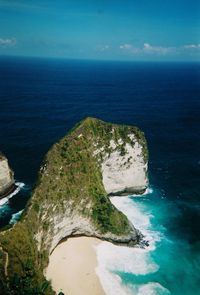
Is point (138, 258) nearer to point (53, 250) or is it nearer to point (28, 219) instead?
point (53, 250)

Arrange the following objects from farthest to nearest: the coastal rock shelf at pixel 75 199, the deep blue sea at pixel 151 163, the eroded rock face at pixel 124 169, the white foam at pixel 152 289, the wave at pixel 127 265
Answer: the eroded rock face at pixel 124 169 < the deep blue sea at pixel 151 163 < the wave at pixel 127 265 < the white foam at pixel 152 289 < the coastal rock shelf at pixel 75 199

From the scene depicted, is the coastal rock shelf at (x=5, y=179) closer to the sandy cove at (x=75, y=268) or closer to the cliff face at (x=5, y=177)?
the cliff face at (x=5, y=177)

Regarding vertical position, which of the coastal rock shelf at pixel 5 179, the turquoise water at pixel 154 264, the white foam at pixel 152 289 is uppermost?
the coastal rock shelf at pixel 5 179

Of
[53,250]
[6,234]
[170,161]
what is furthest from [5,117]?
[6,234]

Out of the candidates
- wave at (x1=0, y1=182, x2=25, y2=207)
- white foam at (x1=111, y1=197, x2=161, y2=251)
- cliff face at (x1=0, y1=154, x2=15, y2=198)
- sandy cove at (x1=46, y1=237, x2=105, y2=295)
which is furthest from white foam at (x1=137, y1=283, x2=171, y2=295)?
cliff face at (x1=0, y1=154, x2=15, y2=198)

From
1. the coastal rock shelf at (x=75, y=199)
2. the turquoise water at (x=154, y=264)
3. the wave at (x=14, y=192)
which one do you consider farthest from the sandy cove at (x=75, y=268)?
the wave at (x=14, y=192)

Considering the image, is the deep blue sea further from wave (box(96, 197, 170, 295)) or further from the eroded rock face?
the eroded rock face
